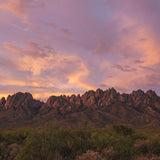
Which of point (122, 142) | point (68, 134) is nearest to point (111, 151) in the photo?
point (122, 142)

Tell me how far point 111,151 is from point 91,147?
282 centimetres

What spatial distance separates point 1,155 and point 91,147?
7.17m


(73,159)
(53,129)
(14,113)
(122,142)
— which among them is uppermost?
(14,113)

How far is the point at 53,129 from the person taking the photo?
15.5 meters

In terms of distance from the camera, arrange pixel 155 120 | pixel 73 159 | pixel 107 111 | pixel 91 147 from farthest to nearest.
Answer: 1. pixel 107 111
2. pixel 155 120
3. pixel 91 147
4. pixel 73 159

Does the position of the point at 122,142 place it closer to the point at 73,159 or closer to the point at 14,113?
the point at 73,159

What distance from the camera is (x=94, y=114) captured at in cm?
17350

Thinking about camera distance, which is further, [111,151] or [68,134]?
[68,134]

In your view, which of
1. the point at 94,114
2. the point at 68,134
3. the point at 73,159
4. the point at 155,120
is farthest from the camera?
the point at 94,114

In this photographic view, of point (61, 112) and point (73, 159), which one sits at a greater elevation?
point (61, 112)

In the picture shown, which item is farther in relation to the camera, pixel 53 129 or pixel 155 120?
pixel 155 120

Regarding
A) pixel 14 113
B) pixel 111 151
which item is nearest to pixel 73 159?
pixel 111 151

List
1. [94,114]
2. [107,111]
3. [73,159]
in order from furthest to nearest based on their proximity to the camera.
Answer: [107,111] < [94,114] < [73,159]

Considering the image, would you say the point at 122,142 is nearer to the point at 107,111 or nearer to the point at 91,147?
the point at 91,147
